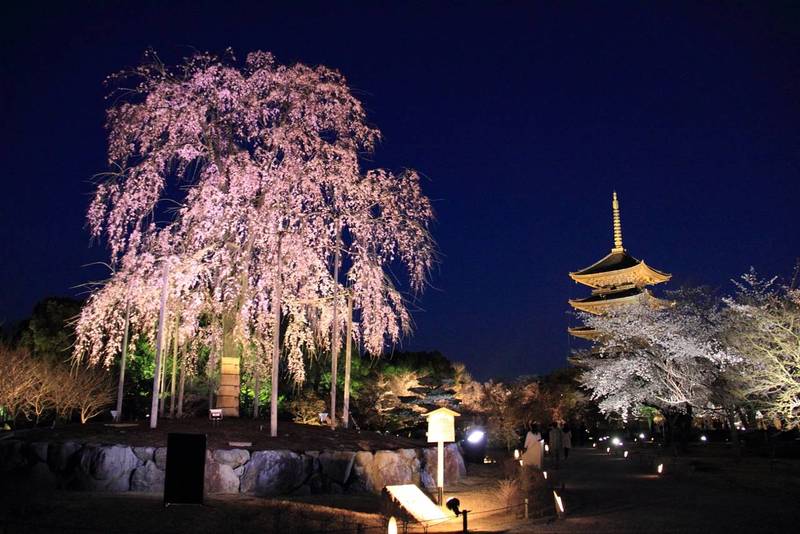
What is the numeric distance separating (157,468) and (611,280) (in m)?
43.9

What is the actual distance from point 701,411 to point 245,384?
1895 cm

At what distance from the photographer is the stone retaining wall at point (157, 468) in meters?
12.1

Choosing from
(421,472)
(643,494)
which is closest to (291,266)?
(421,472)

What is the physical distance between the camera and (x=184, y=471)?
986 centimetres

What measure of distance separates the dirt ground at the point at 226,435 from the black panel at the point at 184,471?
2.90 m

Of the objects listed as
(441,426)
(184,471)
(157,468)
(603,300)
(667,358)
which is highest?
(603,300)

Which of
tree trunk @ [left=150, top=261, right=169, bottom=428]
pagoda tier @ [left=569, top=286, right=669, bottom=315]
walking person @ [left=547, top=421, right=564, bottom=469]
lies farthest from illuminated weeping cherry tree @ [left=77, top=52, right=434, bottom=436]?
pagoda tier @ [left=569, top=286, right=669, bottom=315]

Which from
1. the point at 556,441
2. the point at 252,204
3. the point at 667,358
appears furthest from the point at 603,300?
the point at 252,204

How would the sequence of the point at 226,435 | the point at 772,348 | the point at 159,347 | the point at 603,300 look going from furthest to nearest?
1. the point at 603,300
2. the point at 772,348
3. the point at 159,347
4. the point at 226,435

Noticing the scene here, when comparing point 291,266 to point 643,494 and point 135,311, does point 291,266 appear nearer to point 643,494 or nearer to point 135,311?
point 135,311

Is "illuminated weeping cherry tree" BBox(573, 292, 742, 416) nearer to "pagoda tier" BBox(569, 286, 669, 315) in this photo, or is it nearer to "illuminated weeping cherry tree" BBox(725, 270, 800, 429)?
"illuminated weeping cherry tree" BBox(725, 270, 800, 429)

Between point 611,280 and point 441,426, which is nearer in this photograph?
point 441,426

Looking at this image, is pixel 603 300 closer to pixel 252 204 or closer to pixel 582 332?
pixel 582 332

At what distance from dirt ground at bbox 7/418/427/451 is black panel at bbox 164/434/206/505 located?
114 inches
